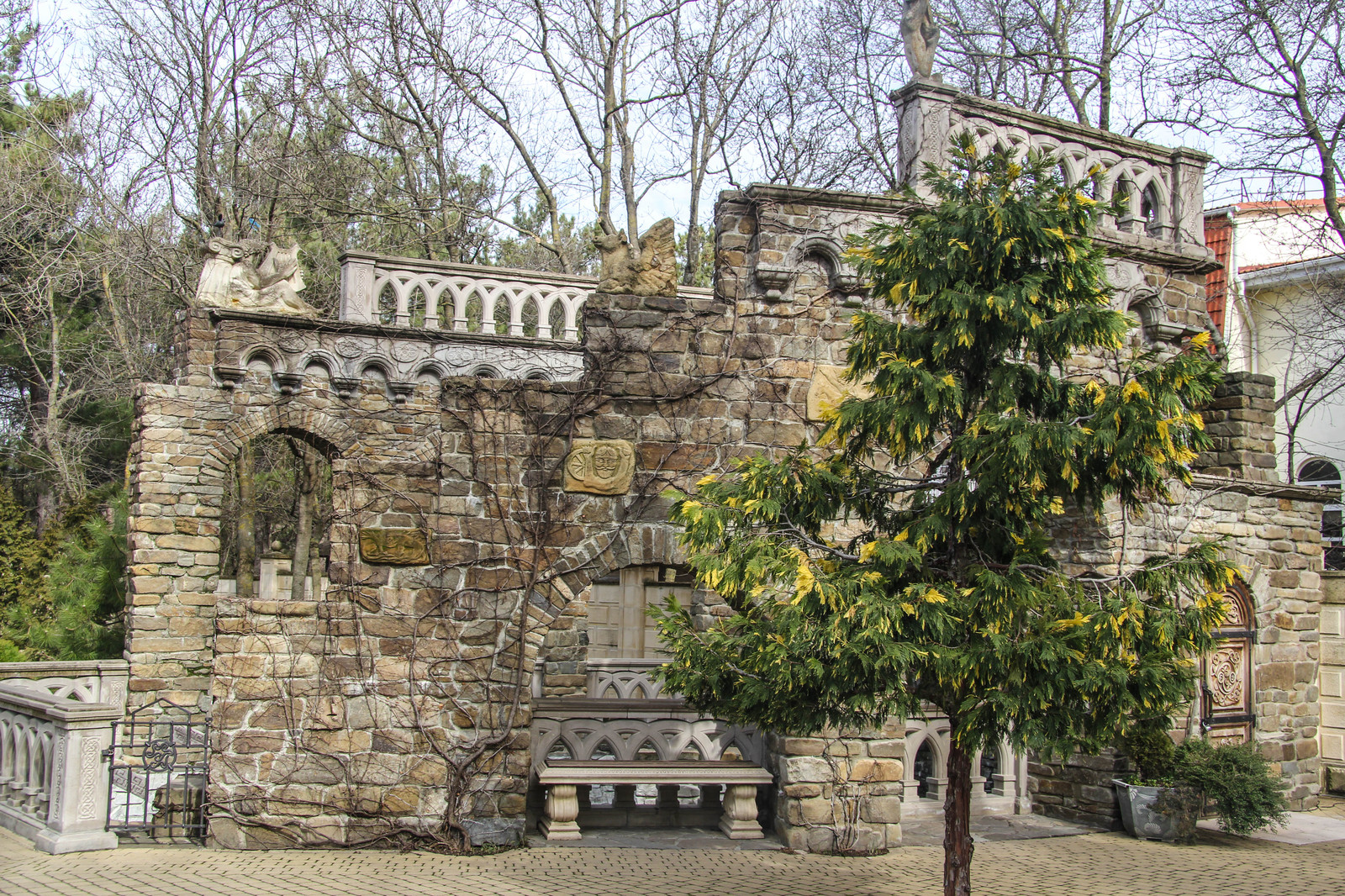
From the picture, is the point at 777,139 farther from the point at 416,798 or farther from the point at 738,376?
the point at 416,798

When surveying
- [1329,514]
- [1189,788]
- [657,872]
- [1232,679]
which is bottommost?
[657,872]

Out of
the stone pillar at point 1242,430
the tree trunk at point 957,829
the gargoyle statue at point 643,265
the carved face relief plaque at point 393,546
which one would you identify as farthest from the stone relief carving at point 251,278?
the stone pillar at point 1242,430

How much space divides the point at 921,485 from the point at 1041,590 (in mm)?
882

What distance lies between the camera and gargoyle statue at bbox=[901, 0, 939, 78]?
8273 millimetres

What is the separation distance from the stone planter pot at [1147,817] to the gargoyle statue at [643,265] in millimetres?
5004

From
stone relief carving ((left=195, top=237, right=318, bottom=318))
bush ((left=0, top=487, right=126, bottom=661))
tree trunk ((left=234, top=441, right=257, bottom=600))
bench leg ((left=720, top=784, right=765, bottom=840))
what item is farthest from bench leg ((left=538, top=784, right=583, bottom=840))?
tree trunk ((left=234, top=441, right=257, bottom=600))

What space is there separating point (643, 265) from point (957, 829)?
172 inches

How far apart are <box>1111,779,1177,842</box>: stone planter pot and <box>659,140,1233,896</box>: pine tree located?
342 centimetres

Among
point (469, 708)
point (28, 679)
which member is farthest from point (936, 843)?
point (28, 679)

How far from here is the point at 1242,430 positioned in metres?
10.1

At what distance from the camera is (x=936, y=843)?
809cm

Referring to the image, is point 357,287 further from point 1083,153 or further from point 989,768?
point 989,768

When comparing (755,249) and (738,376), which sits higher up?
(755,249)

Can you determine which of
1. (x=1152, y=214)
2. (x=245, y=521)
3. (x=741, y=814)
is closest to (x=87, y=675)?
(x=245, y=521)
